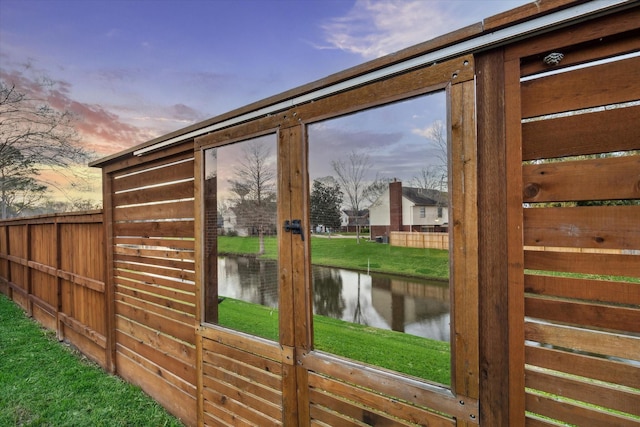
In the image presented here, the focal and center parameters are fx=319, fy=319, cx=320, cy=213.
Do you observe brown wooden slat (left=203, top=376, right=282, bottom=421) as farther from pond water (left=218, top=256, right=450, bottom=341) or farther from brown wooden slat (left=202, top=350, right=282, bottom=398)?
pond water (left=218, top=256, right=450, bottom=341)

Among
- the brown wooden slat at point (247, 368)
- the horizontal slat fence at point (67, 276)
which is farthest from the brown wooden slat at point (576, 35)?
the horizontal slat fence at point (67, 276)

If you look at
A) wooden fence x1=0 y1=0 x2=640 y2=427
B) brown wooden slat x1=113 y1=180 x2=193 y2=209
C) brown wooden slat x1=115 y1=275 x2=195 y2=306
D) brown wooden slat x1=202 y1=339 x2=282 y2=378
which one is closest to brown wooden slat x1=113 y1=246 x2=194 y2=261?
brown wooden slat x1=115 y1=275 x2=195 y2=306

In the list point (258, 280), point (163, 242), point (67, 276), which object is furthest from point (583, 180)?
point (67, 276)

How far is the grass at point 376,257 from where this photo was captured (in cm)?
142

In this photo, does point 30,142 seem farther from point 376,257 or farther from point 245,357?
point 376,257

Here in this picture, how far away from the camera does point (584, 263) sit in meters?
1.05

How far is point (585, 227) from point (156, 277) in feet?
9.79

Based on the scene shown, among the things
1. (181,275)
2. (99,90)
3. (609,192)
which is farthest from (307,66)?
(609,192)

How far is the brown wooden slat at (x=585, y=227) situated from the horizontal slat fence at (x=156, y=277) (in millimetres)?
2225

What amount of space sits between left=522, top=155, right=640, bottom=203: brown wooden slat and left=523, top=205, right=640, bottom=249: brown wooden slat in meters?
0.04

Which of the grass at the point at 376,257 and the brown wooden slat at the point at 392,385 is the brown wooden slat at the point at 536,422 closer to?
the brown wooden slat at the point at 392,385

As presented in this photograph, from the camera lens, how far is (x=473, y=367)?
123 centimetres

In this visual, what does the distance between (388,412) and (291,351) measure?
0.60 metres

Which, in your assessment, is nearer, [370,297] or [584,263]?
[584,263]
